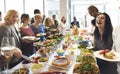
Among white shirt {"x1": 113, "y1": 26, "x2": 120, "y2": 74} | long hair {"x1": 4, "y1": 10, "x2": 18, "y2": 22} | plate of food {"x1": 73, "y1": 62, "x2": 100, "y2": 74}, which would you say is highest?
long hair {"x1": 4, "y1": 10, "x2": 18, "y2": 22}

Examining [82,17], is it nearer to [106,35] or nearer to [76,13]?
[76,13]

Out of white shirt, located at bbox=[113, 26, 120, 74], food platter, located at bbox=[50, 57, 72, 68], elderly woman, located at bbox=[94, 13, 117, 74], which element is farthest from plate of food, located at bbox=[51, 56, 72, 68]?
elderly woman, located at bbox=[94, 13, 117, 74]

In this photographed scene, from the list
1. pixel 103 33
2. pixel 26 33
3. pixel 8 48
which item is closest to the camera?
pixel 8 48

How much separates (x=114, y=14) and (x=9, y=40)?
428 inches

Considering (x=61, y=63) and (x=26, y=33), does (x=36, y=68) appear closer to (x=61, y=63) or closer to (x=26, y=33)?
(x=61, y=63)

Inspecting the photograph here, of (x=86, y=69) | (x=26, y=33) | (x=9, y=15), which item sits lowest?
(x=86, y=69)

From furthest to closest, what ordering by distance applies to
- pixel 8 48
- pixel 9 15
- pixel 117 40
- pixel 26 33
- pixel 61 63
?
pixel 26 33 < pixel 9 15 < pixel 117 40 < pixel 61 63 < pixel 8 48

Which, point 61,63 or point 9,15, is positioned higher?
point 9,15

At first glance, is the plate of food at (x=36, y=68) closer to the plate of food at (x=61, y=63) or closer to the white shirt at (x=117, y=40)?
the plate of food at (x=61, y=63)

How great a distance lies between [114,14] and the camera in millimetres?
11648

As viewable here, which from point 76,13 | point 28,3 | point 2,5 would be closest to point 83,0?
point 76,13

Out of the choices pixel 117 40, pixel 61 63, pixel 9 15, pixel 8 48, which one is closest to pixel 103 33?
pixel 117 40

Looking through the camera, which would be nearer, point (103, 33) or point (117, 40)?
point (117, 40)

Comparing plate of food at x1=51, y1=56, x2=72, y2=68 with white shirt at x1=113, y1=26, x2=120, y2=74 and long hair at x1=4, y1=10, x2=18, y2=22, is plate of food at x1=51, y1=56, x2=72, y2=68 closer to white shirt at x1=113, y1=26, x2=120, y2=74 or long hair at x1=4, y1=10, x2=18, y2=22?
white shirt at x1=113, y1=26, x2=120, y2=74
